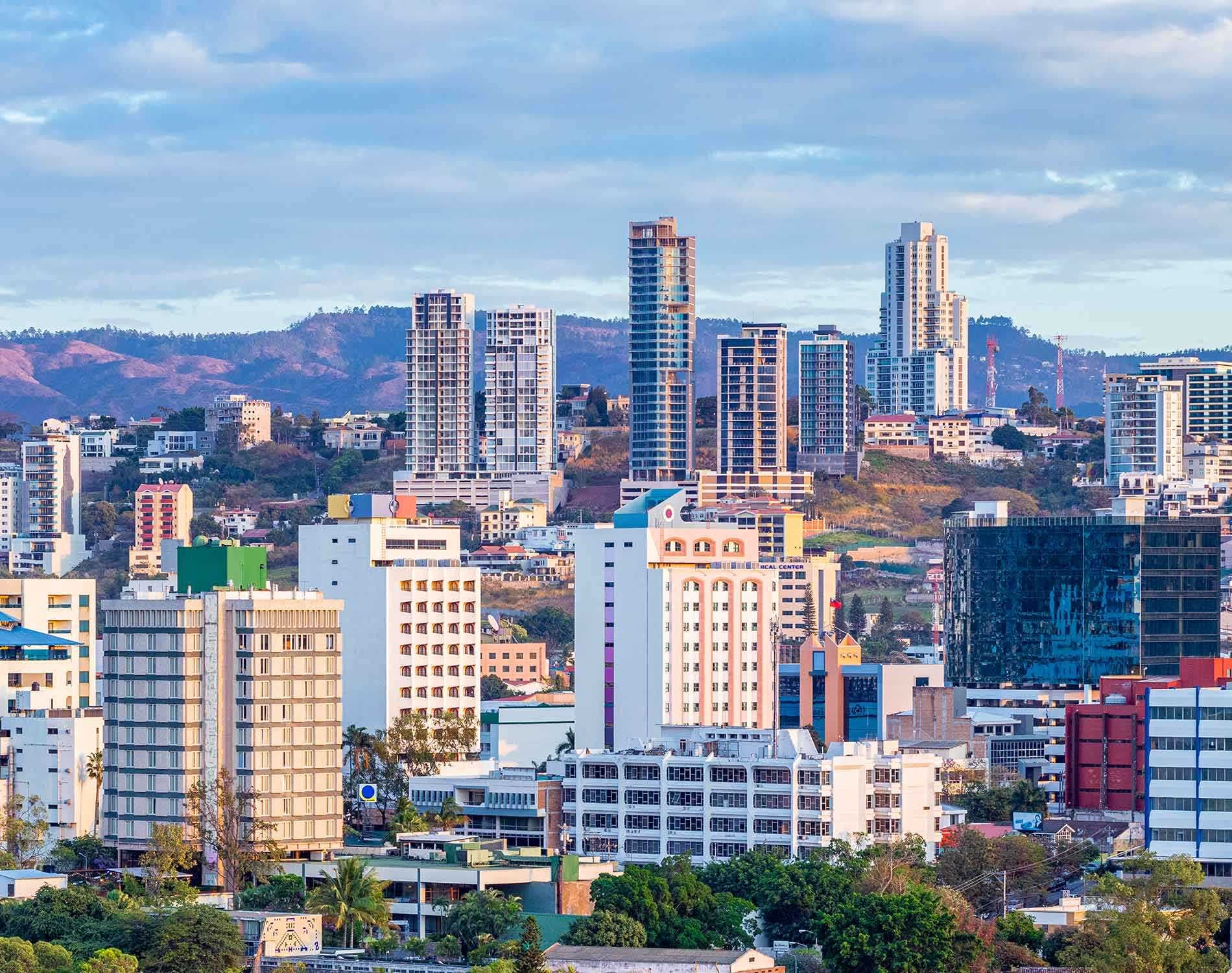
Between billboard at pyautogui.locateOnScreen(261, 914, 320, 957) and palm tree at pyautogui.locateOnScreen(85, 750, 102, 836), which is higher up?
palm tree at pyautogui.locateOnScreen(85, 750, 102, 836)

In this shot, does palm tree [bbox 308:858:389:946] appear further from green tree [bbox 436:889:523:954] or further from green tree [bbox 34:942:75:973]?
green tree [bbox 34:942:75:973]

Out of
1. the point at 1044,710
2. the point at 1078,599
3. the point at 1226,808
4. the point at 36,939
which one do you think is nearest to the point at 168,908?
the point at 36,939

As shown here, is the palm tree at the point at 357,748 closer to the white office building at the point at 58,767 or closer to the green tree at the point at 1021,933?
the white office building at the point at 58,767

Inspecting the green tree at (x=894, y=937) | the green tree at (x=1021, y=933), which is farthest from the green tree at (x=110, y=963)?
the green tree at (x=1021, y=933)

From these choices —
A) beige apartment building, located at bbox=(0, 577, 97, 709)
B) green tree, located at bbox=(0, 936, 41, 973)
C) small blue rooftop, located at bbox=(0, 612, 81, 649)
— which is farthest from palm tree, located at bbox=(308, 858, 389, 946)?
small blue rooftop, located at bbox=(0, 612, 81, 649)

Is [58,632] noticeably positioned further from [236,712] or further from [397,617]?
[236,712]

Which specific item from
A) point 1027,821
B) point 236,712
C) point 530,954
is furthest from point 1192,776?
point 236,712
